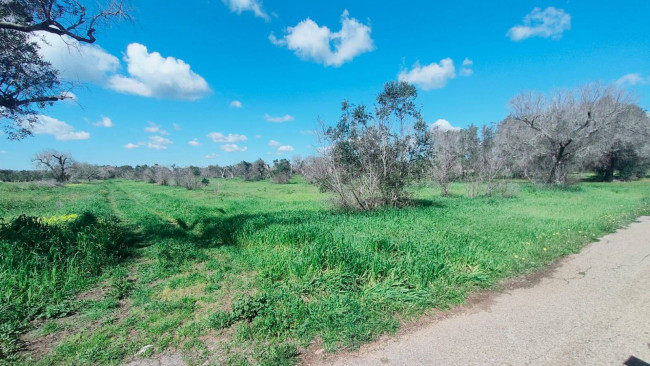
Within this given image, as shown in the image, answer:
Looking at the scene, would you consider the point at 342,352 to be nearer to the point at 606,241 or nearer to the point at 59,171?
the point at 606,241

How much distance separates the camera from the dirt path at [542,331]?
121 inches

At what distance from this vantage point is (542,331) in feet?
11.7

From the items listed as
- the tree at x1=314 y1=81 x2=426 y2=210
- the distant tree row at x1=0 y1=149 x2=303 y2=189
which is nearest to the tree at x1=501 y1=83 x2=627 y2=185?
the tree at x1=314 y1=81 x2=426 y2=210

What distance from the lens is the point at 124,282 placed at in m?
5.58

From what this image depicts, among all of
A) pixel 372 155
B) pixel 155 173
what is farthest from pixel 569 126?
pixel 155 173

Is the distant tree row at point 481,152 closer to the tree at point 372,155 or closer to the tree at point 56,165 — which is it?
the tree at point 372,155

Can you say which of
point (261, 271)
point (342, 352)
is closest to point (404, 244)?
point (261, 271)

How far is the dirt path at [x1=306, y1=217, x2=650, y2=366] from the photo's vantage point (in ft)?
10.1

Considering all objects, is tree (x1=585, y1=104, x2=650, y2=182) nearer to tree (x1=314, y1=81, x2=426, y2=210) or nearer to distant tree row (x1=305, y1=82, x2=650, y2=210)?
distant tree row (x1=305, y1=82, x2=650, y2=210)

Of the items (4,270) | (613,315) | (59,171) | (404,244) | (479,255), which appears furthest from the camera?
(59,171)

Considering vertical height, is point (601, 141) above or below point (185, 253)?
above

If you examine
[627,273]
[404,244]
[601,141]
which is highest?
[601,141]

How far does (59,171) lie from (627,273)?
83328mm

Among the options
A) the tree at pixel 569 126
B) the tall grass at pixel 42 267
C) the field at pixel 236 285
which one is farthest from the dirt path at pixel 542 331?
the tree at pixel 569 126
